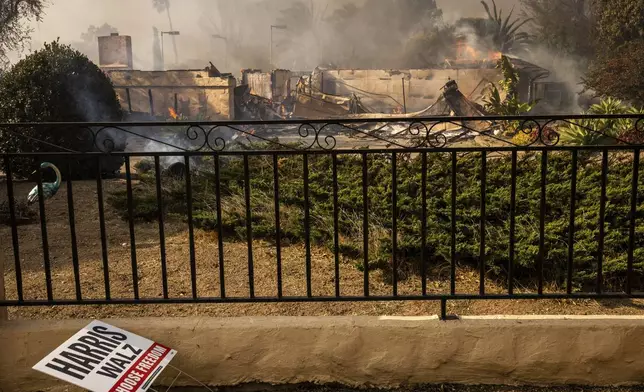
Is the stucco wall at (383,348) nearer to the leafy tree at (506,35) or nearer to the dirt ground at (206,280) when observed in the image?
the dirt ground at (206,280)

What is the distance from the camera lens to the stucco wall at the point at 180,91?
37094 mm

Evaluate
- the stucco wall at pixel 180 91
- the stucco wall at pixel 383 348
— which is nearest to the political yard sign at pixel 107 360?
the stucco wall at pixel 383 348

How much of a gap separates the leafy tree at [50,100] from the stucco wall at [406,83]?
33.4 meters

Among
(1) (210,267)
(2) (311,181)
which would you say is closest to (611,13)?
(2) (311,181)

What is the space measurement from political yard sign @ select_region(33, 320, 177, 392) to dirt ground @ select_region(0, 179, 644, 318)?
4.11ft

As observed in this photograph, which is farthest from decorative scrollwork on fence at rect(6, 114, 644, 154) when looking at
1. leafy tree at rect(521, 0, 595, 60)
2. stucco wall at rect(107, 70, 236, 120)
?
leafy tree at rect(521, 0, 595, 60)

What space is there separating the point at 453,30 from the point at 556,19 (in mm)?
16727

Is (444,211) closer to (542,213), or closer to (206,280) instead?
(206,280)

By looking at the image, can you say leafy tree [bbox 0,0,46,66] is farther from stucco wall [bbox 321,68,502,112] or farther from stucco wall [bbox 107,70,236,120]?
stucco wall [bbox 321,68,502,112]

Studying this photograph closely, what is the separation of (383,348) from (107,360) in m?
1.36

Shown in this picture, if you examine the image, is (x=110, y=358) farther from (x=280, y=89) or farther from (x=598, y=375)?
(x=280, y=89)

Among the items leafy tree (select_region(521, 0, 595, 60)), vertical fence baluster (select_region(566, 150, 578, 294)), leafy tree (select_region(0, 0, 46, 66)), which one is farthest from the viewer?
leafy tree (select_region(521, 0, 595, 60))

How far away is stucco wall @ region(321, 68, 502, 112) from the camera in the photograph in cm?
4303

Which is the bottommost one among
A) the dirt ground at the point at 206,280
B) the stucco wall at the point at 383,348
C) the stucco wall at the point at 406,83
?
the dirt ground at the point at 206,280
